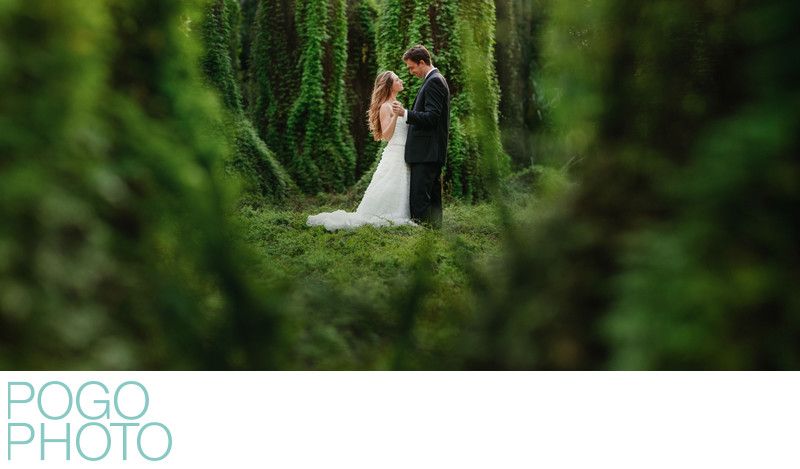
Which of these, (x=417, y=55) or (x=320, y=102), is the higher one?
(x=320, y=102)

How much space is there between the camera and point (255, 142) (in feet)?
32.2

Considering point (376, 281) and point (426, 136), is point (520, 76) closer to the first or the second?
point (426, 136)

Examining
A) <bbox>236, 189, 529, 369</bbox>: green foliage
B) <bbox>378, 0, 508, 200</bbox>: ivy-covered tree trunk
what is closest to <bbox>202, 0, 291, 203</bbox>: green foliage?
<bbox>236, 189, 529, 369</bbox>: green foliage

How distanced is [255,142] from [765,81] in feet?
31.0

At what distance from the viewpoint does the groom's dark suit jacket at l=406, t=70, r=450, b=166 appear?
666cm

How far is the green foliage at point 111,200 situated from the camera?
3.53 ft

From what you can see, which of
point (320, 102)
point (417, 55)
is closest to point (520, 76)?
point (320, 102)

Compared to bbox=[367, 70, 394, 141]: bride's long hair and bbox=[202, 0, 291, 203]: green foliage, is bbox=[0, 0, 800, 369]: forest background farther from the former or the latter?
bbox=[202, 0, 291, 203]: green foliage

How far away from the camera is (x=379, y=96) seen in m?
7.32

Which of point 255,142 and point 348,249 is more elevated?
point 255,142

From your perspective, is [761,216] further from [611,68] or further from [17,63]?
[17,63]

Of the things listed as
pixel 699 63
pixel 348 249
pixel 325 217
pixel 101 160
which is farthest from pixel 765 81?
pixel 325 217

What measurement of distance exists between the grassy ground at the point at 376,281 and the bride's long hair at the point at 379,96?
1.74 metres

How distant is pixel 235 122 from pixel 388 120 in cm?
352
